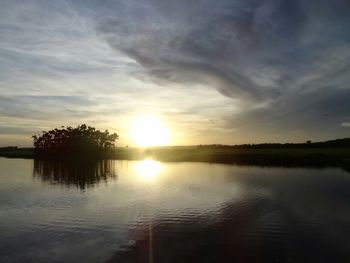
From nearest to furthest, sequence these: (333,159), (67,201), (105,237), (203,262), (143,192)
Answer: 1. (203,262)
2. (105,237)
3. (67,201)
4. (143,192)
5. (333,159)

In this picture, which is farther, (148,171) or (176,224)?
(148,171)

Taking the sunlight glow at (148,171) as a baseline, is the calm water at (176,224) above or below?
below

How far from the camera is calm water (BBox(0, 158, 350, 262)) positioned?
26.6 meters

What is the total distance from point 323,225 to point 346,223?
9.51ft

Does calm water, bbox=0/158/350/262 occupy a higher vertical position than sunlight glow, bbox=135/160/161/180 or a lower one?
lower

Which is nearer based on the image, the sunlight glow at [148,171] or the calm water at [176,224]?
the calm water at [176,224]

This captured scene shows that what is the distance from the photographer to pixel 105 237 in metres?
30.8

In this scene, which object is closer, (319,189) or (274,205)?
(274,205)

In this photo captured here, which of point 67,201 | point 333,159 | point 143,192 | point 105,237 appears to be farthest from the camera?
point 333,159

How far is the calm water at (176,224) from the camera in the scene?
2664 centimetres

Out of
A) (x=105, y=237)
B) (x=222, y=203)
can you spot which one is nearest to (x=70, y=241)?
(x=105, y=237)

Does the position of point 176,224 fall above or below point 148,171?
below

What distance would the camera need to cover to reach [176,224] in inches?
1417

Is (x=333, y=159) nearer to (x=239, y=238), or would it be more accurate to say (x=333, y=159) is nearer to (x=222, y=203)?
(x=222, y=203)
